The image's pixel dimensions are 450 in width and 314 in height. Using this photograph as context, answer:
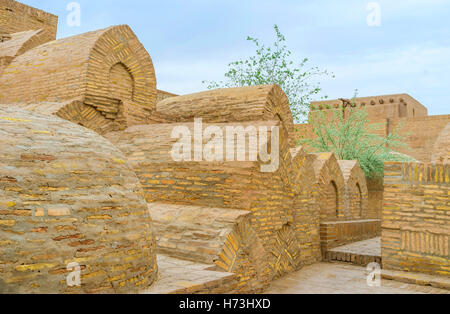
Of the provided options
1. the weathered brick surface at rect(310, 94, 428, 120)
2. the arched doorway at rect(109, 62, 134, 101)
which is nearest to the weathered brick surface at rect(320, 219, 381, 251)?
the arched doorway at rect(109, 62, 134, 101)

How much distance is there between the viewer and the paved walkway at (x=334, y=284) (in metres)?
5.76

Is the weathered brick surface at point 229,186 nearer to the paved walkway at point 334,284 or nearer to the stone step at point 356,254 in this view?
the paved walkway at point 334,284

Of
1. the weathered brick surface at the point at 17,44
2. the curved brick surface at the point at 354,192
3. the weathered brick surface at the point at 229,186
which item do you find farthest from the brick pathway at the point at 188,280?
the curved brick surface at the point at 354,192

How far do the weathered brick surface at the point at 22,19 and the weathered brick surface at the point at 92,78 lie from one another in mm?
2630

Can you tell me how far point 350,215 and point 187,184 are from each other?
7191mm

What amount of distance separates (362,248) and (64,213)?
7.73 meters

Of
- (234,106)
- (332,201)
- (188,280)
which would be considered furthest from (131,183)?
(332,201)

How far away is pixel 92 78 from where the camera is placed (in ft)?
24.8

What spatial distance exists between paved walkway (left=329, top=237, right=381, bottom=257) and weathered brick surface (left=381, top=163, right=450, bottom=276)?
1810 mm

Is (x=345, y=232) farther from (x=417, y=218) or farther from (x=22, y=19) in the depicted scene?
(x=22, y=19)

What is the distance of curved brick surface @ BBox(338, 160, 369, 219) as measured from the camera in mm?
11555

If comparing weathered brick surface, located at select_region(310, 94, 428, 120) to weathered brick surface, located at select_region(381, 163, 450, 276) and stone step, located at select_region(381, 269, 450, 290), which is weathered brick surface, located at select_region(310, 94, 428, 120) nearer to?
weathered brick surface, located at select_region(381, 163, 450, 276)

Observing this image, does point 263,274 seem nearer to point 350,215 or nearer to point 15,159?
point 15,159

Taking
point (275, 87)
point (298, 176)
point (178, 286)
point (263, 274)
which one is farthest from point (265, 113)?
point (178, 286)
